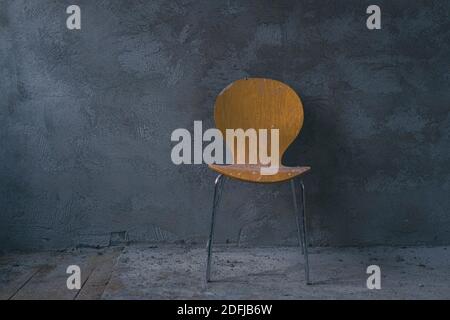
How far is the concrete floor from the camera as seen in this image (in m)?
2.51

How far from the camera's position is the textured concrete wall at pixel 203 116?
3.14 metres

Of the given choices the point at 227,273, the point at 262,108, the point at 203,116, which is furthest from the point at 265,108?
the point at 227,273

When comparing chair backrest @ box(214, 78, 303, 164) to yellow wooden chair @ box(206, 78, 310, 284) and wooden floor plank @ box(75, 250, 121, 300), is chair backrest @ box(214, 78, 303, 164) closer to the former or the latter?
yellow wooden chair @ box(206, 78, 310, 284)

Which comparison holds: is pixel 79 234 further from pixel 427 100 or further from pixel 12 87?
pixel 427 100

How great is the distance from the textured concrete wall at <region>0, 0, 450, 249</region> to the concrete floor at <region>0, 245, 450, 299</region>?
0.40 ft

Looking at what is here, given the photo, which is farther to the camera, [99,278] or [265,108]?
[265,108]

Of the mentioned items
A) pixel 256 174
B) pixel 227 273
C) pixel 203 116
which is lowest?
pixel 227 273

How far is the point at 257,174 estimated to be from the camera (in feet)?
8.55

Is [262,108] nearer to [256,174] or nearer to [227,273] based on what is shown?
[256,174]

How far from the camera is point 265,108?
3.00m

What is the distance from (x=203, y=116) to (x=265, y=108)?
15.2 inches

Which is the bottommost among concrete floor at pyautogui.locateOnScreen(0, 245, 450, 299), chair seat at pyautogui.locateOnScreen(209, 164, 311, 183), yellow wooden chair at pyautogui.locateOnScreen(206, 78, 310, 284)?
concrete floor at pyautogui.locateOnScreen(0, 245, 450, 299)

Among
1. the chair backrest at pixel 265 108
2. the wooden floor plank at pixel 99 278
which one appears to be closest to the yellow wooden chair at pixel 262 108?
the chair backrest at pixel 265 108

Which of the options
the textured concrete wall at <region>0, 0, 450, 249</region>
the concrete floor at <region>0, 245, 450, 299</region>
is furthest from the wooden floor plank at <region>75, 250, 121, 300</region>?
the textured concrete wall at <region>0, 0, 450, 249</region>
